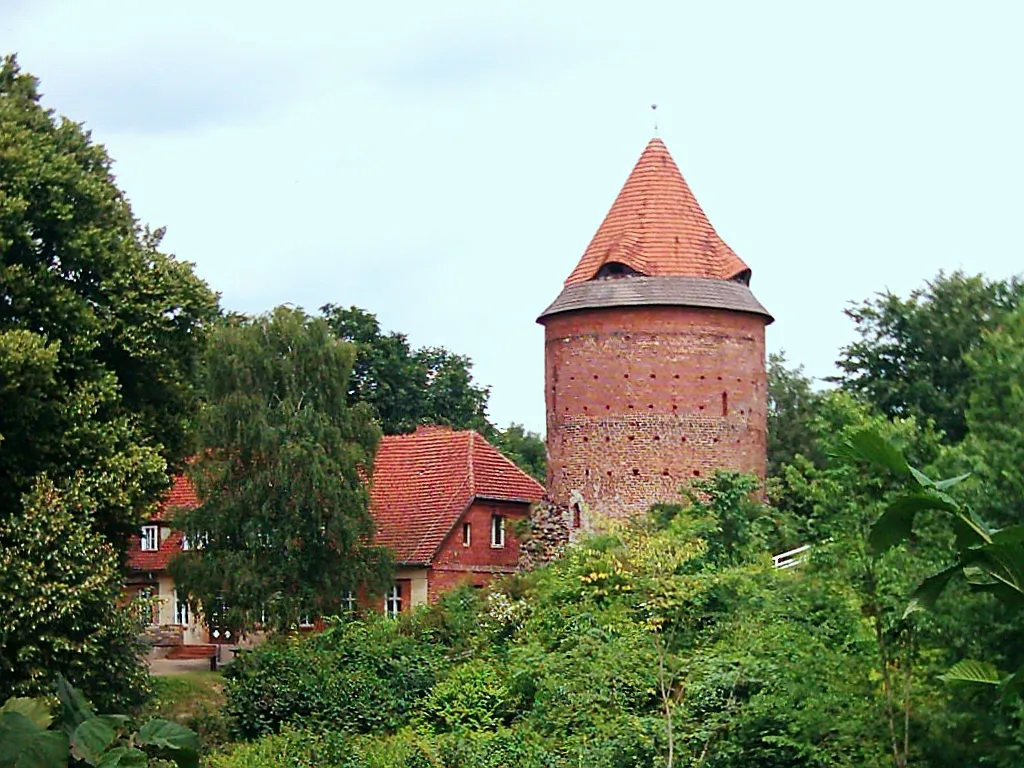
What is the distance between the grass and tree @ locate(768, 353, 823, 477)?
1864 centimetres

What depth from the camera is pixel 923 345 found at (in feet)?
126

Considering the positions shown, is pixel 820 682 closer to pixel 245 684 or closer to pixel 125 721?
pixel 125 721

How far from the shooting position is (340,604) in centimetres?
3525

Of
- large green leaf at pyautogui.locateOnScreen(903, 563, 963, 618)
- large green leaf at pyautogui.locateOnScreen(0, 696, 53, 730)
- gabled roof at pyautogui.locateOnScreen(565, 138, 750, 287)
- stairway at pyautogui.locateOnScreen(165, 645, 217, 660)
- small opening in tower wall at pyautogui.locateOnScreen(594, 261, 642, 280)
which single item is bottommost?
stairway at pyautogui.locateOnScreen(165, 645, 217, 660)

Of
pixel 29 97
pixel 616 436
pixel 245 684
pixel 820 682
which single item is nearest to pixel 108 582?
pixel 245 684

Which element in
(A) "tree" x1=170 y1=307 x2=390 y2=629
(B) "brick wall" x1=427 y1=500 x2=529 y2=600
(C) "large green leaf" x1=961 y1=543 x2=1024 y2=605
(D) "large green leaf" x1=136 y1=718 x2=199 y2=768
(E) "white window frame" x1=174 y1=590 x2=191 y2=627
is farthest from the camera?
(E) "white window frame" x1=174 y1=590 x2=191 y2=627

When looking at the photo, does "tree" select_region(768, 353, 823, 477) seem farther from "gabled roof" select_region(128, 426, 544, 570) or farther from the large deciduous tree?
the large deciduous tree

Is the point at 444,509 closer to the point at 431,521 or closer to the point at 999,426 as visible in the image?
the point at 431,521

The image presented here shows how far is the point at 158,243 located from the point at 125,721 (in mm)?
22959

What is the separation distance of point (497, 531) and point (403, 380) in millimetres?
13327

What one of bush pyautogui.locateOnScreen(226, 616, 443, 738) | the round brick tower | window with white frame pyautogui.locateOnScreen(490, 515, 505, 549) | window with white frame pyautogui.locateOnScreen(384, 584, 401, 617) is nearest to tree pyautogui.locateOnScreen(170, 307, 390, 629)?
window with white frame pyautogui.locateOnScreen(384, 584, 401, 617)

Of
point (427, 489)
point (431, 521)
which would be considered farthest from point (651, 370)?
point (427, 489)

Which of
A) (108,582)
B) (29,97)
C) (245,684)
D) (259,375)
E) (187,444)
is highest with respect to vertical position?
(29,97)

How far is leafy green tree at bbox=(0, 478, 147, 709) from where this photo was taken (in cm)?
2173
